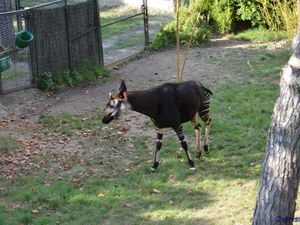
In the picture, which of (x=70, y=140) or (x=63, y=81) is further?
(x=63, y=81)

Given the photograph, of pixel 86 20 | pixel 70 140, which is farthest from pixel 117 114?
pixel 86 20

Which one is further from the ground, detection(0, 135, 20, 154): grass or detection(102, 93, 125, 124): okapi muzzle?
detection(102, 93, 125, 124): okapi muzzle

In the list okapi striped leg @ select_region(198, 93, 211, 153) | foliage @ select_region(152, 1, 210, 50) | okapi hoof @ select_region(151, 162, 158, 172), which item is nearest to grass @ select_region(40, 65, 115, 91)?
foliage @ select_region(152, 1, 210, 50)

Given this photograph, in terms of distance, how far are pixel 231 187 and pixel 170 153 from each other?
1.46 metres

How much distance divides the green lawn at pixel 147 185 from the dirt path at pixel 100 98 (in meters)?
0.19

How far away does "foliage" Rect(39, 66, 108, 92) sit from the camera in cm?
1181

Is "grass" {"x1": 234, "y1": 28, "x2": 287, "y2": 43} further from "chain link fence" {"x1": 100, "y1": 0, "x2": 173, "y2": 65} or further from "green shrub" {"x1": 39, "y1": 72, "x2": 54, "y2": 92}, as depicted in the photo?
"green shrub" {"x1": 39, "y1": 72, "x2": 54, "y2": 92}

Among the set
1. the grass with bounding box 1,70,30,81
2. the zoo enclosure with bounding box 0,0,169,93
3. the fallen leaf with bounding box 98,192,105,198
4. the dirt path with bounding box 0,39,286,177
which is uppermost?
the zoo enclosure with bounding box 0,0,169,93

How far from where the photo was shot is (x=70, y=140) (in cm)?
923

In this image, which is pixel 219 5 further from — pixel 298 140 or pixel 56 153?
pixel 298 140

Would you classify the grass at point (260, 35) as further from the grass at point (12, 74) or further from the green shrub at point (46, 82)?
the grass at point (12, 74)

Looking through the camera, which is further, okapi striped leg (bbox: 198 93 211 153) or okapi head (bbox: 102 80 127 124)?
okapi striped leg (bbox: 198 93 211 153)

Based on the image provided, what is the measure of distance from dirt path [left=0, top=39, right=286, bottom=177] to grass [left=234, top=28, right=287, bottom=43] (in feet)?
1.24

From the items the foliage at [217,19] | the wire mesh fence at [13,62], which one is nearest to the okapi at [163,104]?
the wire mesh fence at [13,62]
